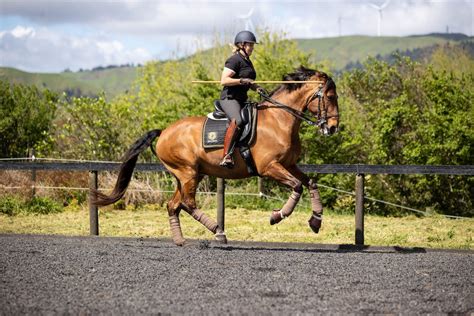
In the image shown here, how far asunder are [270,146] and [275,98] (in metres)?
0.82

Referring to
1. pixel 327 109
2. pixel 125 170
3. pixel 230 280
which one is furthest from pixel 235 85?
pixel 230 280

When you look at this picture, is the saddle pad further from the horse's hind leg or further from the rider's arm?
the horse's hind leg

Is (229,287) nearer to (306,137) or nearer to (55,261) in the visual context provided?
(55,261)

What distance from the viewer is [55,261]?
8711mm

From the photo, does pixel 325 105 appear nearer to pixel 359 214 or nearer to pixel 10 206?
pixel 359 214

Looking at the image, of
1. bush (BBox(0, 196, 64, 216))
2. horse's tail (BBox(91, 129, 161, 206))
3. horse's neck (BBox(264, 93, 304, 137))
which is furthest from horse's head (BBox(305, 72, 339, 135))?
bush (BBox(0, 196, 64, 216))

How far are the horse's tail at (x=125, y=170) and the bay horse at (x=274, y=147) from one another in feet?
0.96

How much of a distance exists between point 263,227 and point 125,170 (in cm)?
350

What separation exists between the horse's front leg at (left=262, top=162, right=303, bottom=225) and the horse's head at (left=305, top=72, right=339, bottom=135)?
84 cm

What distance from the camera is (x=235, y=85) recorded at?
403 inches

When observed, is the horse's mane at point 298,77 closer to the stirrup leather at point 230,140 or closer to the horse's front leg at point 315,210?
the stirrup leather at point 230,140

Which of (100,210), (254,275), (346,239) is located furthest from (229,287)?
(100,210)

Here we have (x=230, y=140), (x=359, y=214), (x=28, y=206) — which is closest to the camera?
(x=230, y=140)

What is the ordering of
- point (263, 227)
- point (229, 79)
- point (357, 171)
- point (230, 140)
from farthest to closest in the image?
point (263, 227) → point (357, 171) → point (229, 79) → point (230, 140)
